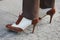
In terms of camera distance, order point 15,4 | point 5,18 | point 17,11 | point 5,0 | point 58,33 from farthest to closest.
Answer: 1. point 5,0
2. point 15,4
3. point 17,11
4. point 5,18
5. point 58,33

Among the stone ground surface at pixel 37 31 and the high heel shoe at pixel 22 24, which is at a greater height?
the high heel shoe at pixel 22 24

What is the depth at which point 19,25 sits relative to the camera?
1312mm

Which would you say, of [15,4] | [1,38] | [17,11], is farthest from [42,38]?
[15,4]

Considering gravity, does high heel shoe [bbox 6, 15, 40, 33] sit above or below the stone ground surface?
above

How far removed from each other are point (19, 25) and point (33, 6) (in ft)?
0.68

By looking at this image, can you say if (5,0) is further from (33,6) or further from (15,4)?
(33,6)

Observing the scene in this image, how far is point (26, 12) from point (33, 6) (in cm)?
8

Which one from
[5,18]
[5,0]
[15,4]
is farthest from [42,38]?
[5,0]

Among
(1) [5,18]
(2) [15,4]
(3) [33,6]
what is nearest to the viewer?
(3) [33,6]

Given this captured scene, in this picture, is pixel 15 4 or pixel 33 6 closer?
pixel 33 6

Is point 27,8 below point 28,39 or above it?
above

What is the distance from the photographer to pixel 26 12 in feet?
4.12

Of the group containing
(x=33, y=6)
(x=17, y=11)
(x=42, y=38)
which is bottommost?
(x=42, y=38)

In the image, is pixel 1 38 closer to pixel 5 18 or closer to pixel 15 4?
pixel 5 18
